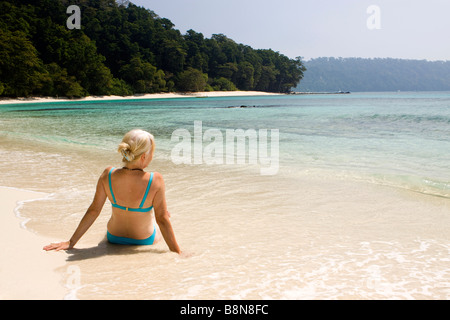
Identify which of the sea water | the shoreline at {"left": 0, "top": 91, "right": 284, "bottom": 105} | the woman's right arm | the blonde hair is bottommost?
the sea water

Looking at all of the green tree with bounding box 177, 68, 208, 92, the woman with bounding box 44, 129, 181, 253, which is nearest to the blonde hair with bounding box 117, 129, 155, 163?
the woman with bounding box 44, 129, 181, 253

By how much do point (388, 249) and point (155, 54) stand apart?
3940 inches

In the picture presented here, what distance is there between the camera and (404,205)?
16.0 ft

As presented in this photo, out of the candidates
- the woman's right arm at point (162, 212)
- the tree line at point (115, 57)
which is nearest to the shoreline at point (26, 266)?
the woman's right arm at point (162, 212)

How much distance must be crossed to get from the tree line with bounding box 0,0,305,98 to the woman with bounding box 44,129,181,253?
54.7 metres

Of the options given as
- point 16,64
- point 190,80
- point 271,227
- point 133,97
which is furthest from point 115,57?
point 271,227

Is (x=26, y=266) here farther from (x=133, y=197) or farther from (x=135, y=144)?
(x=135, y=144)

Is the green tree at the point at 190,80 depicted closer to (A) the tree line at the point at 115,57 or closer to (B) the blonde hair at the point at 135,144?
(A) the tree line at the point at 115,57

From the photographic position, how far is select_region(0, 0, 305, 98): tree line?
5269cm

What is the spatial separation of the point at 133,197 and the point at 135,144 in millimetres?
497

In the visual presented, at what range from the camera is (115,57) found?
8962 cm

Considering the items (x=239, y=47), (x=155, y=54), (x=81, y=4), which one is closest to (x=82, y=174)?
(x=155, y=54)

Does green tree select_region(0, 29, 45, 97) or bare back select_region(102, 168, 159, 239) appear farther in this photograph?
green tree select_region(0, 29, 45, 97)

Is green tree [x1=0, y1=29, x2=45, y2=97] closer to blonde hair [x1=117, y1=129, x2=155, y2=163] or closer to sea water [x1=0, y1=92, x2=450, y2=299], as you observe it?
sea water [x1=0, y1=92, x2=450, y2=299]
